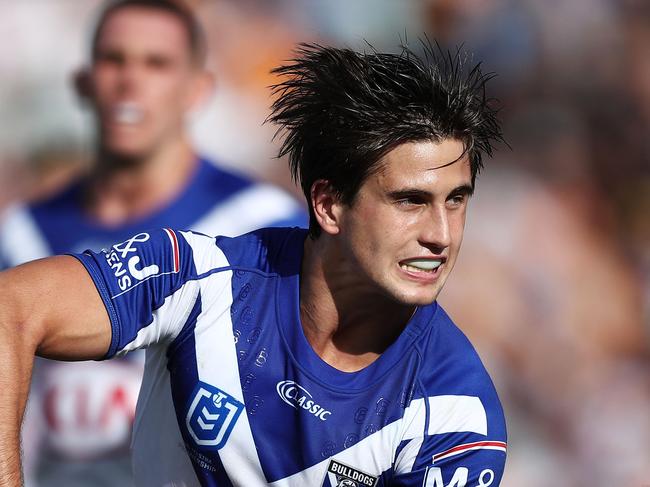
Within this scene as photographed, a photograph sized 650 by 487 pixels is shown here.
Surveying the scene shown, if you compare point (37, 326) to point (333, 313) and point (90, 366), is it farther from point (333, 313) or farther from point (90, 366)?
point (90, 366)

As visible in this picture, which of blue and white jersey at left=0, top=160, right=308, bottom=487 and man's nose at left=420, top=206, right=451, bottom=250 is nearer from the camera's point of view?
man's nose at left=420, top=206, right=451, bottom=250

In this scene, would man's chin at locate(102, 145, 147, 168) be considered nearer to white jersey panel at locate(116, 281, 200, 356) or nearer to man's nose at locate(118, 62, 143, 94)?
man's nose at locate(118, 62, 143, 94)

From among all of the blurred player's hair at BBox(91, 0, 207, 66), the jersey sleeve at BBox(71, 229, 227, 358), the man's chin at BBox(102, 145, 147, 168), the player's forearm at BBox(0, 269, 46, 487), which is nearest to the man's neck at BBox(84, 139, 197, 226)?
the man's chin at BBox(102, 145, 147, 168)

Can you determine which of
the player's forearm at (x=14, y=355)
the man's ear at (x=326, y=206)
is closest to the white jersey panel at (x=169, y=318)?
the player's forearm at (x=14, y=355)

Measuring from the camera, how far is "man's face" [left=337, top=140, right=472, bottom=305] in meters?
2.76

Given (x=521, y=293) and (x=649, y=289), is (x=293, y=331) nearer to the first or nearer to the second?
(x=521, y=293)

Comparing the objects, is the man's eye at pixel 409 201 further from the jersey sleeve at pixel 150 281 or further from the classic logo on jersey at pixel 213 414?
the classic logo on jersey at pixel 213 414

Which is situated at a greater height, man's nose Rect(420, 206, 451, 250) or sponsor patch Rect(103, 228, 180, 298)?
man's nose Rect(420, 206, 451, 250)

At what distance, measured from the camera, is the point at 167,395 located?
3088 mm

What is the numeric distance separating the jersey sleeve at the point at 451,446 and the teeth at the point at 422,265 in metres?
0.40

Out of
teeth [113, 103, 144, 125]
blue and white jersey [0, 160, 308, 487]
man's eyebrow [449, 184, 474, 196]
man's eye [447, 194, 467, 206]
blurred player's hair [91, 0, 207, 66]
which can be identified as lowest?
blue and white jersey [0, 160, 308, 487]

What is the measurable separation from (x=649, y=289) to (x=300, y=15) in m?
2.71

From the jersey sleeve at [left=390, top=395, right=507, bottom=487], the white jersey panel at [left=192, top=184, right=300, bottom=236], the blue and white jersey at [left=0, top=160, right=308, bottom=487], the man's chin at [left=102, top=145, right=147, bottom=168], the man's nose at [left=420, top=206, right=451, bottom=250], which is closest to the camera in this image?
the man's nose at [left=420, top=206, right=451, bottom=250]

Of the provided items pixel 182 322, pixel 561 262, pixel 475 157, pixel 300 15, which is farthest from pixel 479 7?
pixel 182 322
